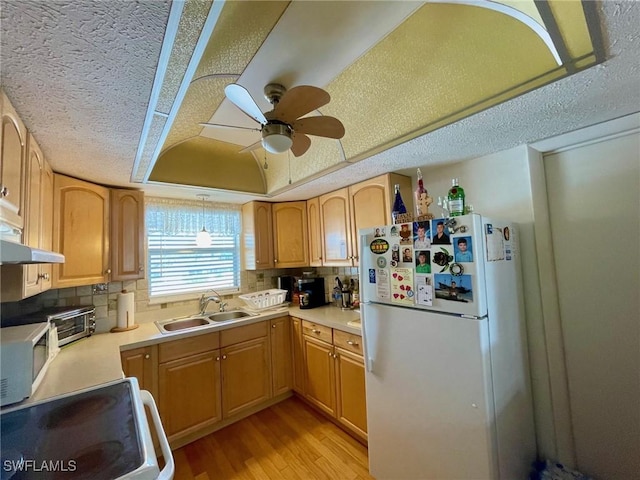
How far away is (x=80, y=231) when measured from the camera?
190 centimetres

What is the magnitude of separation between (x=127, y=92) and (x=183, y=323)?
6.76 ft

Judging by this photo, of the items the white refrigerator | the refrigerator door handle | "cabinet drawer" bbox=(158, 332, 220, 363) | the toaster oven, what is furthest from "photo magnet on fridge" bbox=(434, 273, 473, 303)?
the toaster oven

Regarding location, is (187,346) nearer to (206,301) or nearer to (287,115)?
(206,301)

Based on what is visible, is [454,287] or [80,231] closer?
[454,287]

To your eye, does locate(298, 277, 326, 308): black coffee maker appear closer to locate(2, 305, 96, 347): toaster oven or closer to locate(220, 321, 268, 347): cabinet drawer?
locate(220, 321, 268, 347): cabinet drawer

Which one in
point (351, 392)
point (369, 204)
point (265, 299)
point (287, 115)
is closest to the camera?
point (287, 115)

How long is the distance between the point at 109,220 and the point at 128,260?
0.35 meters

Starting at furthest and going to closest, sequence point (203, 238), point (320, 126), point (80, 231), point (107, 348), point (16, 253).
Result: point (203, 238) < point (80, 231) < point (107, 348) < point (320, 126) < point (16, 253)

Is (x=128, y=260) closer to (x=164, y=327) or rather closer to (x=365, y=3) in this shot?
(x=164, y=327)

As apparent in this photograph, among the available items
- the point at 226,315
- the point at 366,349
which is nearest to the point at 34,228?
the point at 226,315

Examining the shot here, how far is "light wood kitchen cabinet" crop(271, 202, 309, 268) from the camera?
117 inches

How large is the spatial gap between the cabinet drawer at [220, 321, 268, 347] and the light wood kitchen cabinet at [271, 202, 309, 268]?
0.75m

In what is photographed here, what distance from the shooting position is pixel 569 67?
3.26 ft

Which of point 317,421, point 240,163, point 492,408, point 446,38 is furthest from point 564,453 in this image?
point 240,163
